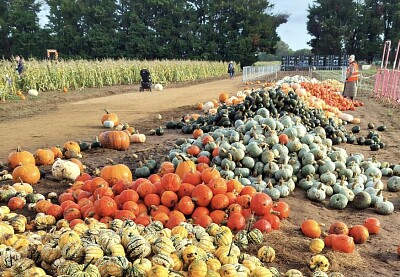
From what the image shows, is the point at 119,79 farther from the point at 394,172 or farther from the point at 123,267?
the point at 123,267

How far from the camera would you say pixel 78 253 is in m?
3.07

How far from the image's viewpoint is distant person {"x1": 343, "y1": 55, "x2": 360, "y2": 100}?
16928mm

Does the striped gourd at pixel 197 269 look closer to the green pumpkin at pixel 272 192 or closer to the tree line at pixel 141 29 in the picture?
the green pumpkin at pixel 272 192

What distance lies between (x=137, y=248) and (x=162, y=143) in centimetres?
628

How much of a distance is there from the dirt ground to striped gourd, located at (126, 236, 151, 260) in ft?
5.12

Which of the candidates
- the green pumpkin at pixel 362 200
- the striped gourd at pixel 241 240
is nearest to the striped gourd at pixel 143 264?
the striped gourd at pixel 241 240

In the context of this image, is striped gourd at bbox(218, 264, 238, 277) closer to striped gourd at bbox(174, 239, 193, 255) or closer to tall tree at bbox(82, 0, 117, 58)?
striped gourd at bbox(174, 239, 193, 255)

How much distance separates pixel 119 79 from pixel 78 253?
27819 mm

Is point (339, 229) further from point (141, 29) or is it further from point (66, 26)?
point (66, 26)

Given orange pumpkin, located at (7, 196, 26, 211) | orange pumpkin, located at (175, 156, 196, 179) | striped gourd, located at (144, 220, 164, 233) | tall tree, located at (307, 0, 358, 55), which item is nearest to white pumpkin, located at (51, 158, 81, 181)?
orange pumpkin, located at (7, 196, 26, 211)

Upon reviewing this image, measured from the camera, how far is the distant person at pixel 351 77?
16928 mm

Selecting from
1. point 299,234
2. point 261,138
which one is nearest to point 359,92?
point 261,138

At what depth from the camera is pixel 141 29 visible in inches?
2670

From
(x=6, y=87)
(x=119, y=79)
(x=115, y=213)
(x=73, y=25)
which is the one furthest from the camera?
(x=73, y=25)
